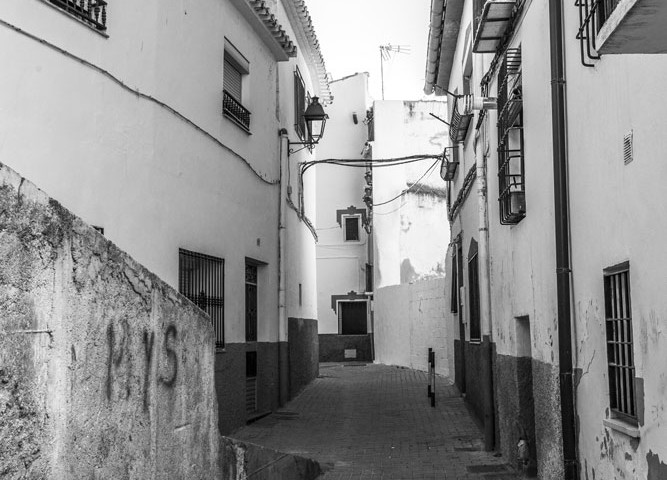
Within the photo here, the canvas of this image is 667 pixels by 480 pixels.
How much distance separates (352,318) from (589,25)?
2973 centimetres

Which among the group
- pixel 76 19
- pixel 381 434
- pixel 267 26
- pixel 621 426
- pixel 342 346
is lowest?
pixel 381 434

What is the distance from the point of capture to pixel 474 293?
46.3 ft

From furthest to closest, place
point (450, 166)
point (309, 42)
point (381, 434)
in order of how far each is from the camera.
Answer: point (309, 42) < point (450, 166) < point (381, 434)

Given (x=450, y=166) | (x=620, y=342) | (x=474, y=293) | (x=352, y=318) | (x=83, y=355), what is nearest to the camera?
(x=83, y=355)

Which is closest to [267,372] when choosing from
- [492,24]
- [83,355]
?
[492,24]

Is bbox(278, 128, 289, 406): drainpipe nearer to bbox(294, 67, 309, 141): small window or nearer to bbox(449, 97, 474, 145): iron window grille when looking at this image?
bbox(294, 67, 309, 141): small window

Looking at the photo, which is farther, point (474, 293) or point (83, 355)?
point (474, 293)

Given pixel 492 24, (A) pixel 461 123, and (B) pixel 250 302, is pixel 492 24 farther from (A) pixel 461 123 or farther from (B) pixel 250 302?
(B) pixel 250 302

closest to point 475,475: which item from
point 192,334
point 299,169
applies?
point 192,334

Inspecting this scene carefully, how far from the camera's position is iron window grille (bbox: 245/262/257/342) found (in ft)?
47.3

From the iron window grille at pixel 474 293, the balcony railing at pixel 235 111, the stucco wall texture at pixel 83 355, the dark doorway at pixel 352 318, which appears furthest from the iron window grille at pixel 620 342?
the dark doorway at pixel 352 318

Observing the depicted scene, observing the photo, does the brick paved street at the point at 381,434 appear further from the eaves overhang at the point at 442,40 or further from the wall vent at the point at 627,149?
the eaves overhang at the point at 442,40

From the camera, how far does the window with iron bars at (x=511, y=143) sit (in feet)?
28.9

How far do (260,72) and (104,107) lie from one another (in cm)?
654
